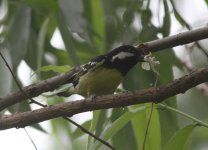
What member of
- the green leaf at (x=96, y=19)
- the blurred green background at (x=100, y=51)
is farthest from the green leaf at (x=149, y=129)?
the green leaf at (x=96, y=19)

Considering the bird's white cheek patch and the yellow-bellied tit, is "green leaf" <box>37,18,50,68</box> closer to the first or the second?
the yellow-bellied tit

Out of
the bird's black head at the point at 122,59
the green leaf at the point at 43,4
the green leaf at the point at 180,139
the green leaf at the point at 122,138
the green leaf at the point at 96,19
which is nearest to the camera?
the green leaf at the point at 180,139

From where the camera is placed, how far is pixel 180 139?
1.78 m

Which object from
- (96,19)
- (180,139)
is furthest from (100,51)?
(180,139)

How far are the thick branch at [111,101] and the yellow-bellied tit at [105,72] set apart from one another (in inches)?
16.8

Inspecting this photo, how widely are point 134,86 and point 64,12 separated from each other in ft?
1.61

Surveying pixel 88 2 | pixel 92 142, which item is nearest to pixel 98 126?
pixel 92 142

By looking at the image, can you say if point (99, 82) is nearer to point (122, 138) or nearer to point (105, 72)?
point (105, 72)

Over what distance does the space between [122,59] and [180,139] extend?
2.22ft

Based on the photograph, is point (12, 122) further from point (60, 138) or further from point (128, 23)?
point (60, 138)

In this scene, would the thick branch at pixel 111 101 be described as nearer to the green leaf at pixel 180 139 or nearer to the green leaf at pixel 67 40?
the green leaf at pixel 180 139

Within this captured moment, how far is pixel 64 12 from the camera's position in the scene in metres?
2.24

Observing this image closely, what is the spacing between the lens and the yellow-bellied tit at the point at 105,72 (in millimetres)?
2223

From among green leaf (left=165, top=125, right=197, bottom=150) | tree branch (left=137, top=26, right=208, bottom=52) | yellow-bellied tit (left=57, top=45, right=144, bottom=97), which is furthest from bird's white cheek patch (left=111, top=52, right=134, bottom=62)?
green leaf (left=165, top=125, right=197, bottom=150)
